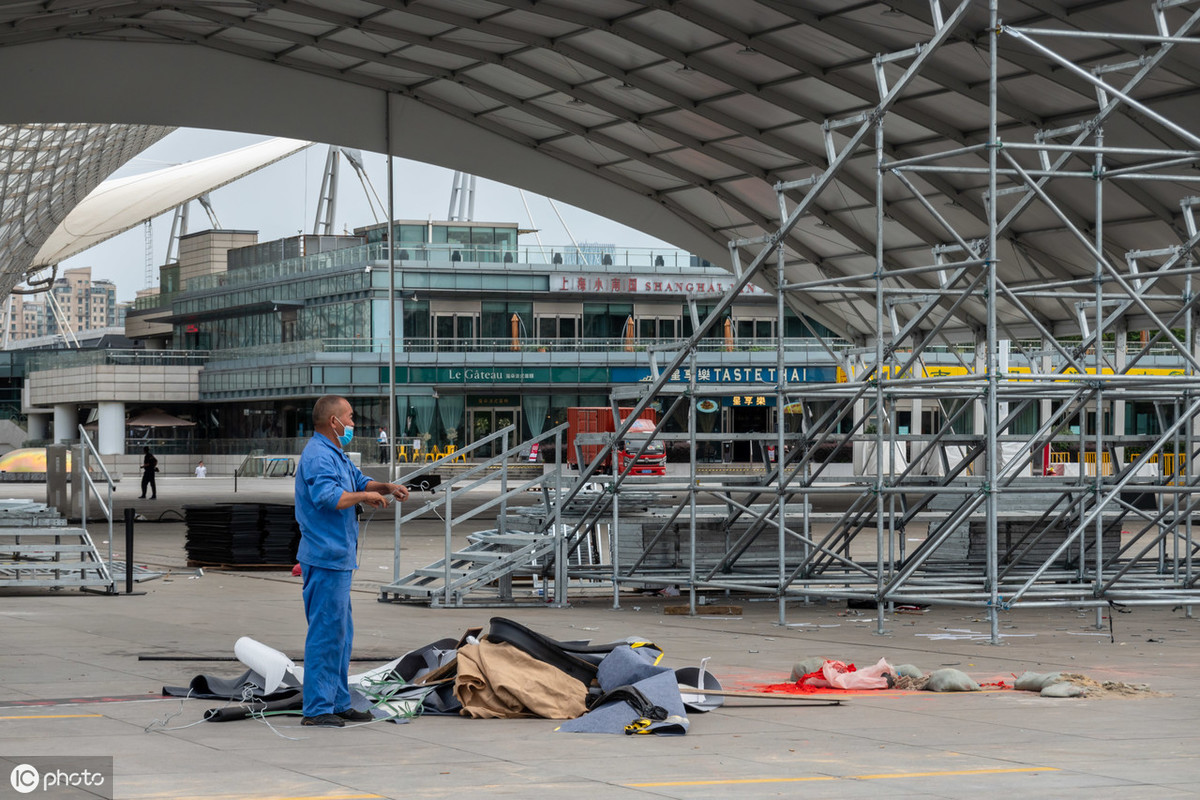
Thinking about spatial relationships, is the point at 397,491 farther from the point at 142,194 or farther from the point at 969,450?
the point at 142,194

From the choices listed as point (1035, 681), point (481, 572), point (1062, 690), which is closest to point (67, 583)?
point (481, 572)

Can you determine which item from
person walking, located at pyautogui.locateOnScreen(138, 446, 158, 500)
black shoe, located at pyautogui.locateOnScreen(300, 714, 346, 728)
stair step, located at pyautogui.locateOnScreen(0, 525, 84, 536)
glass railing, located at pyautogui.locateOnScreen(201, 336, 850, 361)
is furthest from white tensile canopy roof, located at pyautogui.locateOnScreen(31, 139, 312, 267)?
black shoe, located at pyautogui.locateOnScreen(300, 714, 346, 728)

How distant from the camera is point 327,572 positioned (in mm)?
9242

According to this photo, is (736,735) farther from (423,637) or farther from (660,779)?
(423,637)

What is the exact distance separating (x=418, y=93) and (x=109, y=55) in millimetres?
7853

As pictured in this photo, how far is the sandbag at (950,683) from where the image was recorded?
11.2 meters

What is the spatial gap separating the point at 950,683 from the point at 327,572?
483 cm

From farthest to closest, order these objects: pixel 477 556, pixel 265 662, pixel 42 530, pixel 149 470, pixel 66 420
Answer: pixel 66 420, pixel 149 470, pixel 42 530, pixel 477 556, pixel 265 662

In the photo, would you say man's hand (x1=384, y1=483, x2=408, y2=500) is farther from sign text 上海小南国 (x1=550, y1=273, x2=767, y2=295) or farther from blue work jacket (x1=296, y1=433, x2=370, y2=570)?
sign text 上海小南国 (x1=550, y1=273, x2=767, y2=295)

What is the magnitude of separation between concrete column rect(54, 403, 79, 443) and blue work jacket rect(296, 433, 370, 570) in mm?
93952

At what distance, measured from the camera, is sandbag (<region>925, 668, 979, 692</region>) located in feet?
36.8

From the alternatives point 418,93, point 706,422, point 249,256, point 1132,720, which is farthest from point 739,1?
point 249,256

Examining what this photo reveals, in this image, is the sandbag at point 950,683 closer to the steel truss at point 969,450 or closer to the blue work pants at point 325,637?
the steel truss at point 969,450

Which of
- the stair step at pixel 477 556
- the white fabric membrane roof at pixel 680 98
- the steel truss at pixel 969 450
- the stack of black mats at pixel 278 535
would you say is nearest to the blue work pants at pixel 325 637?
the steel truss at pixel 969 450
